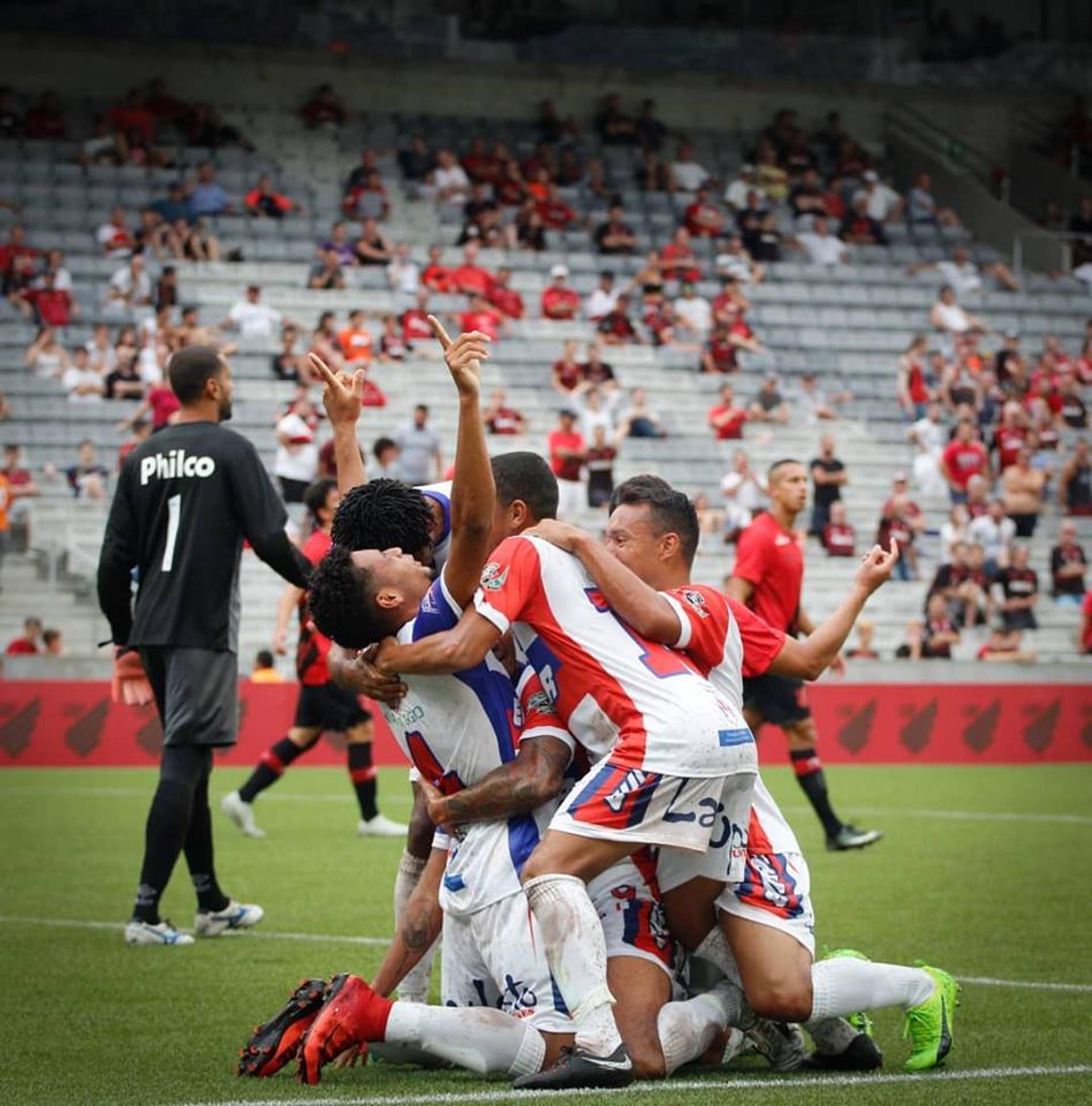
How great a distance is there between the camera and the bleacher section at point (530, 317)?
24594 mm

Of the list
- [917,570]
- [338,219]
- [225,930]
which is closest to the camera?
[225,930]

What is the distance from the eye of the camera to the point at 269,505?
28.7 ft

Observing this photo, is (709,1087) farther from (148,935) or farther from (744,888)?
(148,935)

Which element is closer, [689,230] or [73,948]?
[73,948]

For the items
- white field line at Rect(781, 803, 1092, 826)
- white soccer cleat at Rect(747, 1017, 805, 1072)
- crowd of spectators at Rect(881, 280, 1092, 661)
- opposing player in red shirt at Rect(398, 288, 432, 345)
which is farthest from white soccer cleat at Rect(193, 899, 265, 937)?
opposing player in red shirt at Rect(398, 288, 432, 345)

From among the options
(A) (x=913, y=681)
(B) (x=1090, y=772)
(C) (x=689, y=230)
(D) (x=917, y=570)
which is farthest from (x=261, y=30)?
(B) (x=1090, y=772)

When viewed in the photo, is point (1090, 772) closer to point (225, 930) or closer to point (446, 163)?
point (225, 930)

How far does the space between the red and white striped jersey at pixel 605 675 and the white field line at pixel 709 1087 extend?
32.4 inches

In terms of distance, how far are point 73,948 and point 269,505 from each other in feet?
6.35

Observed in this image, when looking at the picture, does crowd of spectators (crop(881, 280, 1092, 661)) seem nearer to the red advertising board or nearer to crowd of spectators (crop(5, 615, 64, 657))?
the red advertising board

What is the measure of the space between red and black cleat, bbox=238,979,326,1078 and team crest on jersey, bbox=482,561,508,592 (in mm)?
1173

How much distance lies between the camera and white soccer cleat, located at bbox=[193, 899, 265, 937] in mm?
8938

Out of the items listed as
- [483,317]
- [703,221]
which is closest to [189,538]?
[483,317]

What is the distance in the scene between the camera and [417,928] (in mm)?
6359
